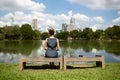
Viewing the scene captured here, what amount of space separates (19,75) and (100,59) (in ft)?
16.4

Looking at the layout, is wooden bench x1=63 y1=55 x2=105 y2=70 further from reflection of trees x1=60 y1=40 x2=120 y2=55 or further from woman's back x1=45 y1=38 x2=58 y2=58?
reflection of trees x1=60 y1=40 x2=120 y2=55

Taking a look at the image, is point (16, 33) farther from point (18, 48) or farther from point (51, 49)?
point (51, 49)

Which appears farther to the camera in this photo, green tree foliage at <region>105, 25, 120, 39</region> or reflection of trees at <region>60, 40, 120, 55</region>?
green tree foliage at <region>105, 25, 120, 39</region>

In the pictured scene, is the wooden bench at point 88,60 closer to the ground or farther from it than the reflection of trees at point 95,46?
farther from it

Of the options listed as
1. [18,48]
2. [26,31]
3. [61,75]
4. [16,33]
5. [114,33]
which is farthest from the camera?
[26,31]

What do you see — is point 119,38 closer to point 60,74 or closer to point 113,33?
point 113,33

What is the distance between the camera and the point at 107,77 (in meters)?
10.9

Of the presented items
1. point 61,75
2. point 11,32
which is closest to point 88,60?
A: point 61,75

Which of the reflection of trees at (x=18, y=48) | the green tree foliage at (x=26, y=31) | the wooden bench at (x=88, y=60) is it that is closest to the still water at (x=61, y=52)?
the reflection of trees at (x=18, y=48)

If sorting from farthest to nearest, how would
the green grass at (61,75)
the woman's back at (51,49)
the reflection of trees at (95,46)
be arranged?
the reflection of trees at (95,46) → the woman's back at (51,49) → the green grass at (61,75)

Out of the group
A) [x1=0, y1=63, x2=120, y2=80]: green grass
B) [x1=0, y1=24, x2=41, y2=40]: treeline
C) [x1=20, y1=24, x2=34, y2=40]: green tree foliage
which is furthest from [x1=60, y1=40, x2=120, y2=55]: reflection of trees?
[x1=20, y1=24, x2=34, y2=40]: green tree foliage

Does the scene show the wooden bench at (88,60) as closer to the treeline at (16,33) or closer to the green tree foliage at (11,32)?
the treeline at (16,33)

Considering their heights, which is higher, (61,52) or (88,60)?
(88,60)

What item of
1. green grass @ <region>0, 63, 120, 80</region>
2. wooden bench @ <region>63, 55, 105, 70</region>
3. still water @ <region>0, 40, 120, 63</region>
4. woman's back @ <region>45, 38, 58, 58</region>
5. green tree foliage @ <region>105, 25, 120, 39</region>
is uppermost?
green tree foliage @ <region>105, 25, 120, 39</region>
